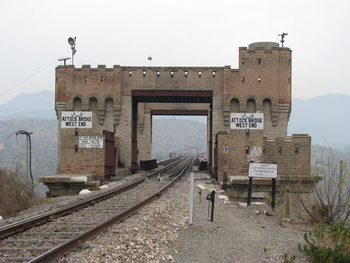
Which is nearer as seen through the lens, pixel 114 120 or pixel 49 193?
pixel 49 193

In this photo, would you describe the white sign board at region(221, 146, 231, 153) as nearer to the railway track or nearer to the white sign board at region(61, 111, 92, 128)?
the white sign board at region(61, 111, 92, 128)

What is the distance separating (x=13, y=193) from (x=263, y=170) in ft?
29.8

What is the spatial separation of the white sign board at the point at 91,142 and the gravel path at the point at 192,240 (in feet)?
38.1

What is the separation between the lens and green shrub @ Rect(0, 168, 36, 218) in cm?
1489

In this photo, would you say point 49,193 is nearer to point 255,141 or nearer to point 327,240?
point 255,141

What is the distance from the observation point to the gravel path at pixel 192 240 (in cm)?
732

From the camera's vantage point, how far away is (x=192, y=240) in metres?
8.80

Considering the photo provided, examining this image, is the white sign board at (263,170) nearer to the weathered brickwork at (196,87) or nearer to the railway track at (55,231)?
the railway track at (55,231)

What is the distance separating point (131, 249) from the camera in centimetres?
747

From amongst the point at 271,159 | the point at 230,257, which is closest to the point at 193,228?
the point at 230,257

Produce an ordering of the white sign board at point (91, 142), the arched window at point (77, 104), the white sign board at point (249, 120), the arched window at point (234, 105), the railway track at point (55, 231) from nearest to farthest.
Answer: the railway track at point (55, 231), the white sign board at point (249, 120), the white sign board at point (91, 142), the arched window at point (234, 105), the arched window at point (77, 104)

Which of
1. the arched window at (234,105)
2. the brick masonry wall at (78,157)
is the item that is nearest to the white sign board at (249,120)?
the brick masonry wall at (78,157)

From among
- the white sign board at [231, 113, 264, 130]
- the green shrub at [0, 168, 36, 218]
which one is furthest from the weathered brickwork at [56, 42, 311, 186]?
the green shrub at [0, 168, 36, 218]

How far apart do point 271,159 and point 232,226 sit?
46.6 feet
